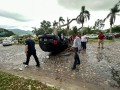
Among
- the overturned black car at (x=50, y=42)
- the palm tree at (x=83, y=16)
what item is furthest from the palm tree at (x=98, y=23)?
the overturned black car at (x=50, y=42)

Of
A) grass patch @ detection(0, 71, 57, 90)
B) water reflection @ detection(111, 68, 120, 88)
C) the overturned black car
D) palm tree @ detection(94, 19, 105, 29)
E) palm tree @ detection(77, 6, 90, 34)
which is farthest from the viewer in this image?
palm tree @ detection(94, 19, 105, 29)

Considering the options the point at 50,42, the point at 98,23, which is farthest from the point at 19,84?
the point at 98,23

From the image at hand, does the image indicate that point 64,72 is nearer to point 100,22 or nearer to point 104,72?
point 104,72

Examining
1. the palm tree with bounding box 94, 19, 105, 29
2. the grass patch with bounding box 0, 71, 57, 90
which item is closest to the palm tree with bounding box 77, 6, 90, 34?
the palm tree with bounding box 94, 19, 105, 29

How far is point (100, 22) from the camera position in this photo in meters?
102

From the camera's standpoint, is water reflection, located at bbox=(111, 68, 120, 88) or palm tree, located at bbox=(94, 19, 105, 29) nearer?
water reflection, located at bbox=(111, 68, 120, 88)

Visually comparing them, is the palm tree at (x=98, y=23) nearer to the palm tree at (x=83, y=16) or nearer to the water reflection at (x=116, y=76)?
the palm tree at (x=83, y=16)

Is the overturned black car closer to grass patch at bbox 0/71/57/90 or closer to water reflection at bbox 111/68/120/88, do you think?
water reflection at bbox 111/68/120/88

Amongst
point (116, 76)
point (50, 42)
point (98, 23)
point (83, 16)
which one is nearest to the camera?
point (116, 76)

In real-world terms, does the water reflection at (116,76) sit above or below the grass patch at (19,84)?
below

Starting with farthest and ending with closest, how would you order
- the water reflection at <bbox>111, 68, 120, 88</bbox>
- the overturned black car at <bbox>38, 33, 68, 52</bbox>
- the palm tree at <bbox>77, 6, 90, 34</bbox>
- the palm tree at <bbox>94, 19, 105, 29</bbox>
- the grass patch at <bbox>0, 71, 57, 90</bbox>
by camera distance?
the palm tree at <bbox>94, 19, 105, 29</bbox>, the palm tree at <bbox>77, 6, 90, 34</bbox>, the overturned black car at <bbox>38, 33, 68, 52</bbox>, the water reflection at <bbox>111, 68, 120, 88</bbox>, the grass patch at <bbox>0, 71, 57, 90</bbox>

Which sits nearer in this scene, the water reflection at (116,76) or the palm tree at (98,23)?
the water reflection at (116,76)

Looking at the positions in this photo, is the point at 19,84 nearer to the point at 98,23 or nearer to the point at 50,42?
the point at 50,42

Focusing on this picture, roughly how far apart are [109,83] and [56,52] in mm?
9923
